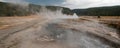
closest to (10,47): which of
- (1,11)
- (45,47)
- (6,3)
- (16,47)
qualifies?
(16,47)

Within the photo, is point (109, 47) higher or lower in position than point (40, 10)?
higher

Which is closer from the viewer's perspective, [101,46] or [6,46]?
[6,46]

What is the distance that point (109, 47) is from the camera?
33.2 feet

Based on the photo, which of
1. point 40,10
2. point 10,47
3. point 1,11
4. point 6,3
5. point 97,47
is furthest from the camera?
point 40,10

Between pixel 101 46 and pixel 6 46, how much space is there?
16.6 ft

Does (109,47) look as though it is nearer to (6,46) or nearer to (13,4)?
(6,46)

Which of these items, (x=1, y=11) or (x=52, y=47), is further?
(x=1, y=11)

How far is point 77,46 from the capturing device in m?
9.98

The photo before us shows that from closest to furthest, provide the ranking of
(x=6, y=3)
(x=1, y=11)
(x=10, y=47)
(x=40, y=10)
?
(x=10, y=47)
(x=1, y=11)
(x=6, y=3)
(x=40, y=10)

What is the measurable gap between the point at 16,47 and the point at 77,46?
10.4 ft

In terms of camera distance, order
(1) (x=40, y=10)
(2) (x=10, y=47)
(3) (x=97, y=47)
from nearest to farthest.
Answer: (2) (x=10, y=47) < (3) (x=97, y=47) < (1) (x=40, y=10)

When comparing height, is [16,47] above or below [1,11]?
above

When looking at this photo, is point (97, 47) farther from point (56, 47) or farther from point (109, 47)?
point (56, 47)

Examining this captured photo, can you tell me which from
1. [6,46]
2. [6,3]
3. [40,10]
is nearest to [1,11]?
[6,3]
